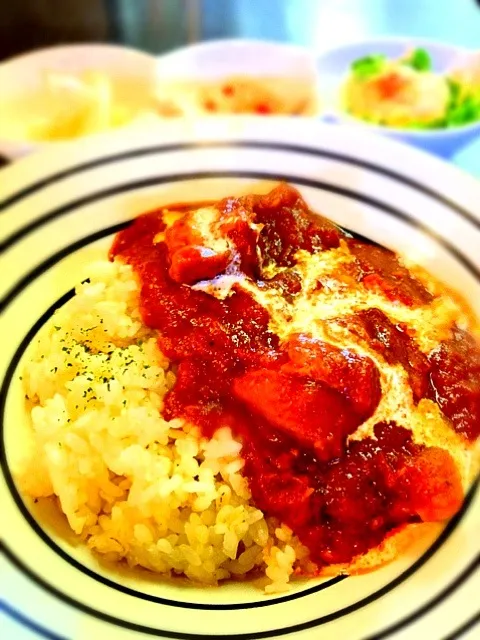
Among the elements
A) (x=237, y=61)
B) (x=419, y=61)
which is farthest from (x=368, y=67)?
(x=237, y=61)

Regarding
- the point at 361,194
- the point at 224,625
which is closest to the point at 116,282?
the point at 361,194

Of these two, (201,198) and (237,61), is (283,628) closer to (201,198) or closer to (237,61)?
(201,198)

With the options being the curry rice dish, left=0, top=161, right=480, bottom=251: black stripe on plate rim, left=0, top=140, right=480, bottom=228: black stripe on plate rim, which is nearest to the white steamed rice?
the curry rice dish

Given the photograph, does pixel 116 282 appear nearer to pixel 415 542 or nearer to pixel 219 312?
pixel 219 312

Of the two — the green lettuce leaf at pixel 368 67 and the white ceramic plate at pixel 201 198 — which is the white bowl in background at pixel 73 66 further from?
the white ceramic plate at pixel 201 198

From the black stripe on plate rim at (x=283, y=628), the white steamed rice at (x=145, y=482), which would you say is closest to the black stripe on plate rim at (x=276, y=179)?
the white steamed rice at (x=145, y=482)

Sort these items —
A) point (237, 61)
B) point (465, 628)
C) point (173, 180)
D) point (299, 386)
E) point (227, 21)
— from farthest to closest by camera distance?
point (227, 21) → point (237, 61) → point (173, 180) → point (299, 386) → point (465, 628)
